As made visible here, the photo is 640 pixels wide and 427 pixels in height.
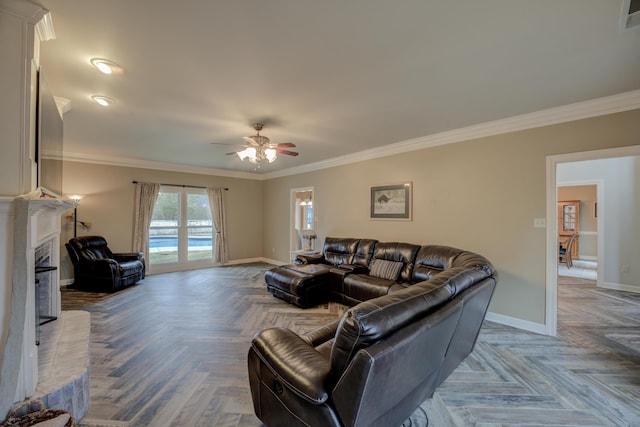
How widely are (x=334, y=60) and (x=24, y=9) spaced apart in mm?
1930

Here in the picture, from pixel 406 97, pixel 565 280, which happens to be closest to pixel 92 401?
pixel 406 97

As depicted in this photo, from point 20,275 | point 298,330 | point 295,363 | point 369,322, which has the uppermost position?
point 20,275

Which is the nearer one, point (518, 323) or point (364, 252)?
point (518, 323)

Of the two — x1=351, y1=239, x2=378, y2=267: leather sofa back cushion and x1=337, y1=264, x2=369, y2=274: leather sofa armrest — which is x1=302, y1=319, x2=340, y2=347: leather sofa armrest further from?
x1=351, y1=239, x2=378, y2=267: leather sofa back cushion

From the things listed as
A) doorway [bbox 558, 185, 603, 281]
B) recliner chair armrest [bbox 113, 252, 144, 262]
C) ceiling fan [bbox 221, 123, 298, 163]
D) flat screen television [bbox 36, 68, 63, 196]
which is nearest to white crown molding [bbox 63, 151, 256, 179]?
recliner chair armrest [bbox 113, 252, 144, 262]

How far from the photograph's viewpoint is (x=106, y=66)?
2.14 m

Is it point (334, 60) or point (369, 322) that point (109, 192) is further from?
point (369, 322)

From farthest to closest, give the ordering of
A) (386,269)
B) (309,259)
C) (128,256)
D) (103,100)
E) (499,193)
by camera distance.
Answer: (128,256) < (309,259) < (386,269) < (499,193) < (103,100)

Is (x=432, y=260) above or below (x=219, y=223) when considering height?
below

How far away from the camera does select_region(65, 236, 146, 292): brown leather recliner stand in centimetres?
462

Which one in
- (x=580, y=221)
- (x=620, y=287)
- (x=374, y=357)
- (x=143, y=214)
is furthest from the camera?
(x=580, y=221)

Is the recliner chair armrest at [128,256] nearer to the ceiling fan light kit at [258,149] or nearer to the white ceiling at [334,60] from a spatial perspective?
the white ceiling at [334,60]

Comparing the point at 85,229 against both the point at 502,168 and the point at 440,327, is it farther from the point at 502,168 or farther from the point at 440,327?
the point at 502,168

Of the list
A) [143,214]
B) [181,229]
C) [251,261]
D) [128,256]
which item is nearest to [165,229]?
[181,229]
